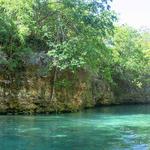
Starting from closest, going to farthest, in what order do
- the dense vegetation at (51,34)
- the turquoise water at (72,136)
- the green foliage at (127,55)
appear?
the turquoise water at (72,136)
the dense vegetation at (51,34)
the green foliage at (127,55)

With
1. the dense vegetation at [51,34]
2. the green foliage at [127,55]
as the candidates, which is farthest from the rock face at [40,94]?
the green foliage at [127,55]

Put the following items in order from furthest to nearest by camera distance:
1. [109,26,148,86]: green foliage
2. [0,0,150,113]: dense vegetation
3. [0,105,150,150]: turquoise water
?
[109,26,148,86]: green foliage
[0,0,150,113]: dense vegetation
[0,105,150,150]: turquoise water

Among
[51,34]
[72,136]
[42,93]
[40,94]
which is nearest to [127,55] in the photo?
[51,34]

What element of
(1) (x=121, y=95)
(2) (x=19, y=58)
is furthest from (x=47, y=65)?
(1) (x=121, y=95)

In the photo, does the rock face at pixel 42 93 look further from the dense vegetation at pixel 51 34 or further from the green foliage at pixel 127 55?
the green foliage at pixel 127 55

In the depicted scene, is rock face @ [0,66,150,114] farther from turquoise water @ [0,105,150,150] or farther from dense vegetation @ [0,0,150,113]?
turquoise water @ [0,105,150,150]

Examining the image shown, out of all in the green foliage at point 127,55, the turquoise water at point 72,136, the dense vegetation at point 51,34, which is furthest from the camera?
the green foliage at point 127,55

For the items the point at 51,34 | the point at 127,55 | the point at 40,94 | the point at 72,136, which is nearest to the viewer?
the point at 72,136

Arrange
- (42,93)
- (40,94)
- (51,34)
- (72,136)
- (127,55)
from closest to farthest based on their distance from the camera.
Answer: (72,136) → (40,94) → (42,93) → (51,34) → (127,55)

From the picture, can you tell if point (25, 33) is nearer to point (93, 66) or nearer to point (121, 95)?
point (93, 66)

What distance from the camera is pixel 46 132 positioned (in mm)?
16344

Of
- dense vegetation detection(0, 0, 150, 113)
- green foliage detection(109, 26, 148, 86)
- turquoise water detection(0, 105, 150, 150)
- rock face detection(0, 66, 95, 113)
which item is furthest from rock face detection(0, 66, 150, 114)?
green foliage detection(109, 26, 148, 86)

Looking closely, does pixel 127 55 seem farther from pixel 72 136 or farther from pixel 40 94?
pixel 72 136

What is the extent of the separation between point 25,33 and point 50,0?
3.28 meters
